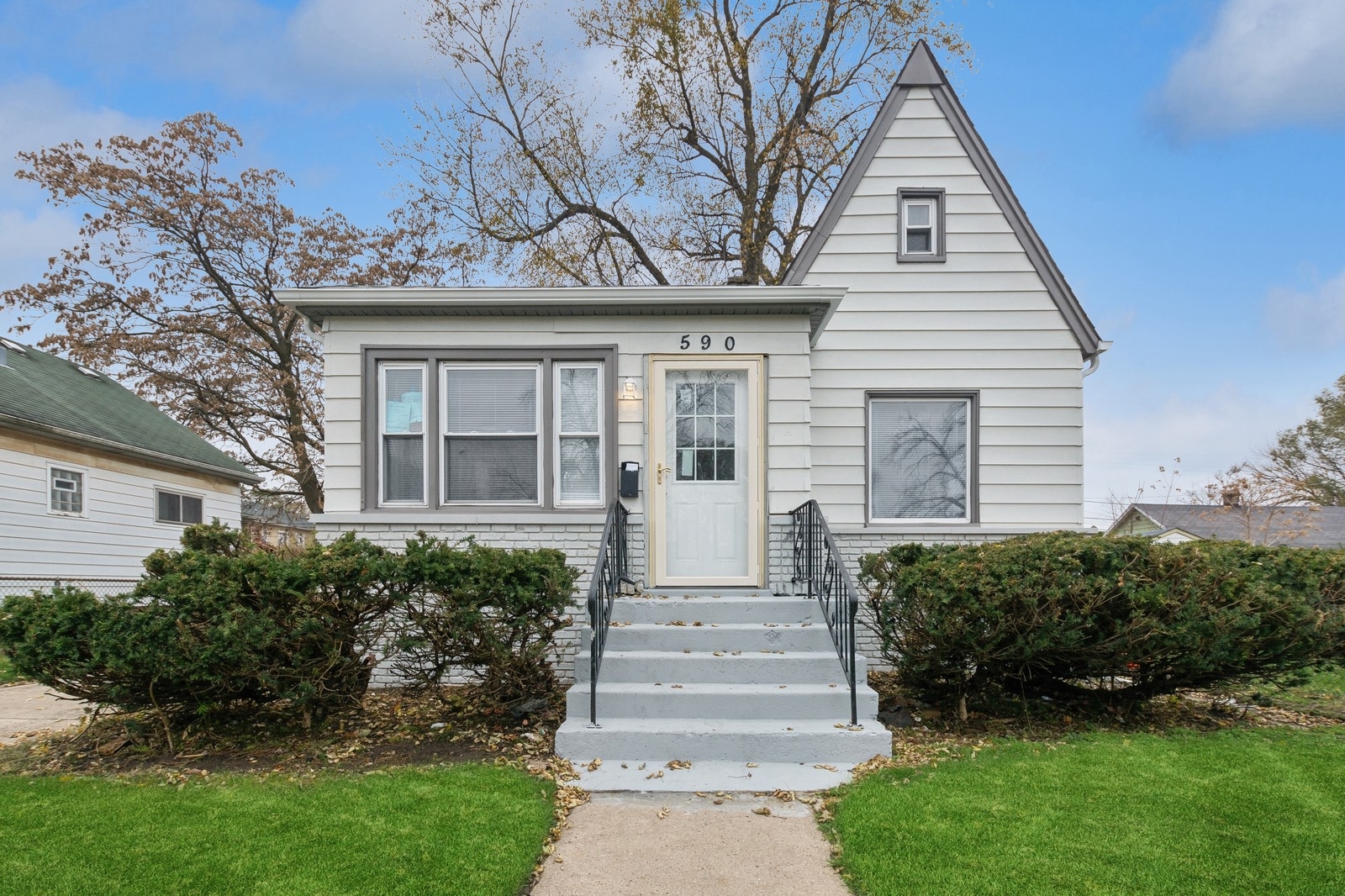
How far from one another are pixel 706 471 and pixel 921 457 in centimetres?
246

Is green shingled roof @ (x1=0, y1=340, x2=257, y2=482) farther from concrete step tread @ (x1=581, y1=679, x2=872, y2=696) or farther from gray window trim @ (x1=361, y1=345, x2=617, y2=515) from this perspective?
concrete step tread @ (x1=581, y1=679, x2=872, y2=696)

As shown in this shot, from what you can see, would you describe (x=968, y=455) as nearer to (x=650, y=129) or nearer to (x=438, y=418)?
(x=438, y=418)

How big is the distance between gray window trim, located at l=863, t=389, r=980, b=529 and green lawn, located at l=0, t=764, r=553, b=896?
4.81m

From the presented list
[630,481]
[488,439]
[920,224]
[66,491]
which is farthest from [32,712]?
[920,224]

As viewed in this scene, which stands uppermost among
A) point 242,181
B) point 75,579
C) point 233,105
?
point 233,105

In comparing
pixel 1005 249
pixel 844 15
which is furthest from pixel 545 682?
pixel 844 15

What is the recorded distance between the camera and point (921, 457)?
8.23 m

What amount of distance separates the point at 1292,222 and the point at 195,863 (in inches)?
688

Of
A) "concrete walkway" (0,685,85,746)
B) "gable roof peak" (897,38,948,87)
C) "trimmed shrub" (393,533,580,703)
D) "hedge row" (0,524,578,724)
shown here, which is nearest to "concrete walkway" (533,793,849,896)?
"trimmed shrub" (393,533,580,703)

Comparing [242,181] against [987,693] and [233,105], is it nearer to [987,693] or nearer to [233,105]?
[233,105]

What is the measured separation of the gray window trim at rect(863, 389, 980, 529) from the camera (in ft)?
26.6

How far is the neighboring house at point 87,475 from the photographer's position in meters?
11.6

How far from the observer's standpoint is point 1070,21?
11.3 meters

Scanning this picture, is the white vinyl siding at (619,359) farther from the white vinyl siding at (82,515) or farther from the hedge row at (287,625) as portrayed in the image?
the white vinyl siding at (82,515)
